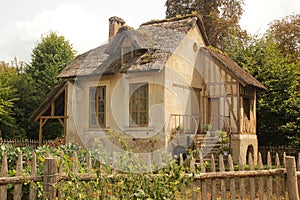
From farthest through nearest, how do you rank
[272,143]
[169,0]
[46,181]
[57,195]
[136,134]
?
[169,0] < [272,143] < [136,134] < [57,195] < [46,181]

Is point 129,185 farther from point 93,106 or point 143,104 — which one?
point 93,106

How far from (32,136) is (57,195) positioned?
847 inches

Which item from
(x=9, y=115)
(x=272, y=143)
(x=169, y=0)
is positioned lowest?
(x=272, y=143)

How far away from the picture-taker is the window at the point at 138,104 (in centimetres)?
1591

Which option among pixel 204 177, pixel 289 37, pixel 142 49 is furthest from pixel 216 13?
pixel 204 177

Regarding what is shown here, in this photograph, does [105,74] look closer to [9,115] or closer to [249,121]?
[249,121]

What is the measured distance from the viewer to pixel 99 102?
17594 millimetres

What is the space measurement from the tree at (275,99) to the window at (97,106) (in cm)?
776

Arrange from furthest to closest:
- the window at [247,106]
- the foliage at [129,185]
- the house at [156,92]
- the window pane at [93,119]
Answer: the window pane at [93,119] < the window at [247,106] < the house at [156,92] < the foliage at [129,185]

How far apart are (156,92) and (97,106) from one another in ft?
11.1

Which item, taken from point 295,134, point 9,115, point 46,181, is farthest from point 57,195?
point 9,115

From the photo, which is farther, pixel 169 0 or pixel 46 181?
pixel 169 0

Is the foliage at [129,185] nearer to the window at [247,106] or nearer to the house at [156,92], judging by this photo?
the house at [156,92]

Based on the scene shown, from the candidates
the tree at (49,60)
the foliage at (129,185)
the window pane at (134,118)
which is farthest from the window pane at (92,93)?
the foliage at (129,185)
